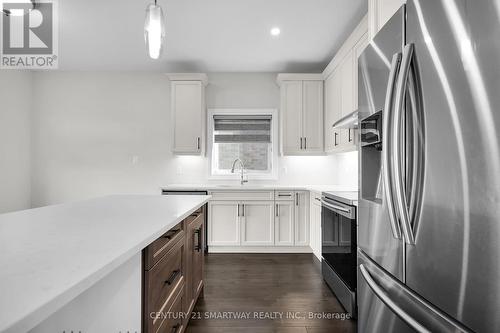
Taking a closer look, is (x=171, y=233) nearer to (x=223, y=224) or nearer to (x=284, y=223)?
(x=223, y=224)

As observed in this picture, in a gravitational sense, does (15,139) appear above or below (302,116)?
below

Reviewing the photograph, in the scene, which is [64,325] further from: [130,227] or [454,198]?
[454,198]

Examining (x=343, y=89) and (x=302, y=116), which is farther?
(x=302, y=116)

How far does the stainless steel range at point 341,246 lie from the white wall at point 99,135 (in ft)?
8.97

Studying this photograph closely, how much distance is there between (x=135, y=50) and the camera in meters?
3.79

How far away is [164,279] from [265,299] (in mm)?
1381

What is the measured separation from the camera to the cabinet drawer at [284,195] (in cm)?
384

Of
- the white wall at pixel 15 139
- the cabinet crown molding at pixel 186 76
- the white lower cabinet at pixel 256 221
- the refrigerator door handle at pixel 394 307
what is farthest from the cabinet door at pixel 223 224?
the white wall at pixel 15 139

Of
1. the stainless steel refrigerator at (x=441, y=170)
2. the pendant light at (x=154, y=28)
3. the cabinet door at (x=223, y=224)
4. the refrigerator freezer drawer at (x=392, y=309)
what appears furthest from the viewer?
the cabinet door at (x=223, y=224)

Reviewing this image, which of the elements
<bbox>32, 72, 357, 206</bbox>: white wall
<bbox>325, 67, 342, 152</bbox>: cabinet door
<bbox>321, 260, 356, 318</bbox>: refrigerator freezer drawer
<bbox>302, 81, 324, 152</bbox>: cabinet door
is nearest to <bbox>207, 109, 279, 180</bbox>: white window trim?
<bbox>302, 81, 324, 152</bbox>: cabinet door

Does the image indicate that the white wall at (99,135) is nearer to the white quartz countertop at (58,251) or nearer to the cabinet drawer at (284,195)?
the cabinet drawer at (284,195)

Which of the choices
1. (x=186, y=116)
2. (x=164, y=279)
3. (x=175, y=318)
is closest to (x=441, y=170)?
(x=164, y=279)

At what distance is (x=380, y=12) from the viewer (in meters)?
1.56

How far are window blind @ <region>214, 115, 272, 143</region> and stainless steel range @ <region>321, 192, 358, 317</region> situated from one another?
1939 millimetres
